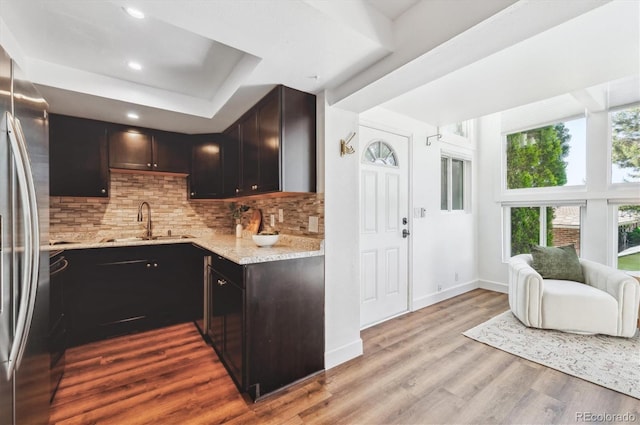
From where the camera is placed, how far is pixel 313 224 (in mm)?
2311

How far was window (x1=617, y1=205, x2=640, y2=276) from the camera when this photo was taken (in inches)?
127

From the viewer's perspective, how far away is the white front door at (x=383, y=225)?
2.98 m

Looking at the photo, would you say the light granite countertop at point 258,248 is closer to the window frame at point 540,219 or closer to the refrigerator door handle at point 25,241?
the refrigerator door handle at point 25,241

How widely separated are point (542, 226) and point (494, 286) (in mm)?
1141

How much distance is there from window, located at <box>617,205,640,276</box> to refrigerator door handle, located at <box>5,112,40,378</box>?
5362 mm

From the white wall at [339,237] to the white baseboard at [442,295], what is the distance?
141 cm

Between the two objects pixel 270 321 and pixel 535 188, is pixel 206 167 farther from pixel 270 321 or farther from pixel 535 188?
pixel 535 188

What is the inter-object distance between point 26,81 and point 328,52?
1583 millimetres

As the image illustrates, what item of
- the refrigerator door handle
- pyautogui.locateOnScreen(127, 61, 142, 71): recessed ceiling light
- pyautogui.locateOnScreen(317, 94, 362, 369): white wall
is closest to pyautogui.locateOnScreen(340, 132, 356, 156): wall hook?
pyautogui.locateOnScreen(317, 94, 362, 369): white wall

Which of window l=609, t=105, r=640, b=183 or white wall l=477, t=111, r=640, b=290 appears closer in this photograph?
window l=609, t=105, r=640, b=183

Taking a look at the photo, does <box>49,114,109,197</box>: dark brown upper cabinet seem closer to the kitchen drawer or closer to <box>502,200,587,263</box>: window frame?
the kitchen drawer

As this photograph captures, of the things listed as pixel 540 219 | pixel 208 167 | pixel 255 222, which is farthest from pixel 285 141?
pixel 540 219

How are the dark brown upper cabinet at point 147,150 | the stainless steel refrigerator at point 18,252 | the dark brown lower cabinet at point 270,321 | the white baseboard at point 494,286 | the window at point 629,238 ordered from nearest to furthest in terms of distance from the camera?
1. the stainless steel refrigerator at point 18,252
2. the dark brown lower cabinet at point 270,321
3. the dark brown upper cabinet at point 147,150
4. the window at point 629,238
5. the white baseboard at point 494,286

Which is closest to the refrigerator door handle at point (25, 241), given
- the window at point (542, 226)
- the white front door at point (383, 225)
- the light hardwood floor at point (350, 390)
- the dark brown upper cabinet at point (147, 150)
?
the light hardwood floor at point (350, 390)
